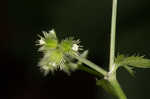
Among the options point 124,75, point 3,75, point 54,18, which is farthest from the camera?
point 3,75

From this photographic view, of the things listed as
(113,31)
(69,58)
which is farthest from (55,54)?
(113,31)

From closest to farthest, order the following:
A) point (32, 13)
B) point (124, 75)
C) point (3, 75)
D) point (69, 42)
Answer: point (69, 42) → point (124, 75) → point (32, 13) → point (3, 75)

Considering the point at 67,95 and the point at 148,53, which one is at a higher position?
the point at 148,53

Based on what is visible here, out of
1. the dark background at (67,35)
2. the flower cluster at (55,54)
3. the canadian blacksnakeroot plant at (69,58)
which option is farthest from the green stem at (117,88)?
the dark background at (67,35)

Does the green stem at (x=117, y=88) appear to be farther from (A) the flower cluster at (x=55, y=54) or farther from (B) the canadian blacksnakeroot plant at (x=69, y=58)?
(A) the flower cluster at (x=55, y=54)

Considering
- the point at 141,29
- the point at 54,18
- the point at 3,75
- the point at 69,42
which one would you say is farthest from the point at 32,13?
the point at 69,42

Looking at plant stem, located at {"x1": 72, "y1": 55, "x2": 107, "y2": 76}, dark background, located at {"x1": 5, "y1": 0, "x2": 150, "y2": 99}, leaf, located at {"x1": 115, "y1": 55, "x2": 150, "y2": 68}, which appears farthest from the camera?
dark background, located at {"x1": 5, "y1": 0, "x2": 150, "y2": 99}

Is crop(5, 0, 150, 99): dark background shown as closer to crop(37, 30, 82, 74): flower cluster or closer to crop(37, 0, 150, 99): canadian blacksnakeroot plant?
crop(37, 0, 150, 99): canadian blacksnakeroot plant

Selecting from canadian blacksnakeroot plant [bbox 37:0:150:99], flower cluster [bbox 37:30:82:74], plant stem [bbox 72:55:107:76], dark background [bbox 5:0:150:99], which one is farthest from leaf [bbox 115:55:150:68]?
dark background [bbox 5:0:150:99]

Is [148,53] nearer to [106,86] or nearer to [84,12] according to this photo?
[84,12]
